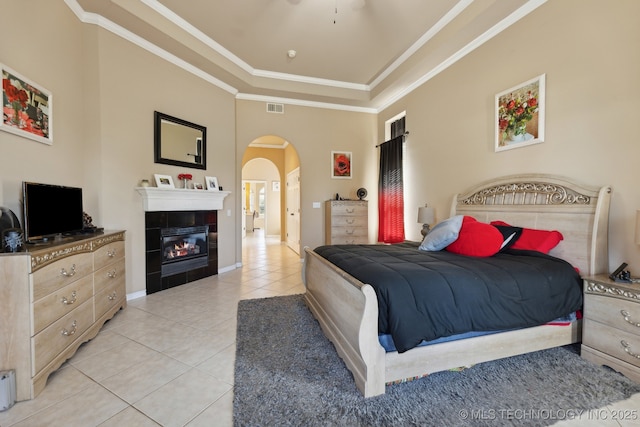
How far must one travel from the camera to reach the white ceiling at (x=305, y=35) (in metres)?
2.91

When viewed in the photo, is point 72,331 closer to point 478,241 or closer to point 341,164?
point 478,241

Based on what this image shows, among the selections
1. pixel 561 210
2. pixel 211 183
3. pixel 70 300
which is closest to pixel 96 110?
pixel 211 183

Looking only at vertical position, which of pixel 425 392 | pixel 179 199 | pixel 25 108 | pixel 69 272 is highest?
pixel 25 108

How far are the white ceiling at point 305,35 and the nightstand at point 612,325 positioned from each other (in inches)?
107

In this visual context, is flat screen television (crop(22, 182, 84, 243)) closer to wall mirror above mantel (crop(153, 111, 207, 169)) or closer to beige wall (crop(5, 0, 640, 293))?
beige wall (crop(5, 0, 640, 293))

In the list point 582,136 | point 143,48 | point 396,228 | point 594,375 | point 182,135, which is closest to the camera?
point 594,375

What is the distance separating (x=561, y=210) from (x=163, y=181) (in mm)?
4473

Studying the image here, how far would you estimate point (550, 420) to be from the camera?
4.52ft

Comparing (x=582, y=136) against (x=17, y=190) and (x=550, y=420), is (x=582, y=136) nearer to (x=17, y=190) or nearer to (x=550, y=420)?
(x=550, y=420)

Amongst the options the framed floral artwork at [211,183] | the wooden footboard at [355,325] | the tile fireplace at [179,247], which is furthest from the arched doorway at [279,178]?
the wooden footboard at [355,325]

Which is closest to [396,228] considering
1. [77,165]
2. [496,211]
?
[496,211]

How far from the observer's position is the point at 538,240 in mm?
2352

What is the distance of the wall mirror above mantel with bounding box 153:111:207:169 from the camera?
11.4ft

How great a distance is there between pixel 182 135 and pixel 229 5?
1.78 metres
